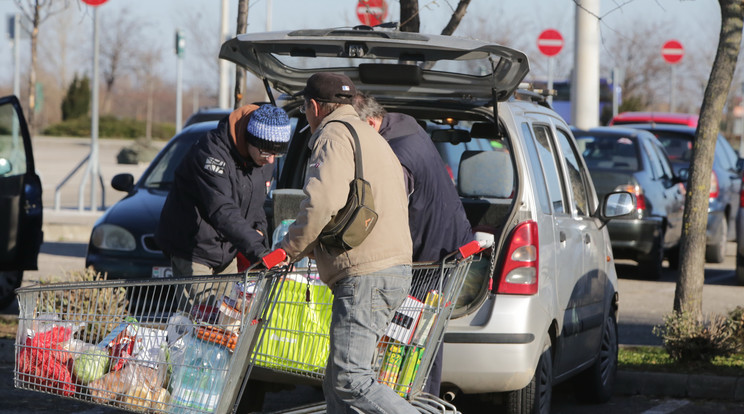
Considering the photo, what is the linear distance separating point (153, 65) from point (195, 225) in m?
58.2

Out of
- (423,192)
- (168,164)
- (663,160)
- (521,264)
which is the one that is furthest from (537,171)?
(663,160)

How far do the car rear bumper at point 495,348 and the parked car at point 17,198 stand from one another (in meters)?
4.94

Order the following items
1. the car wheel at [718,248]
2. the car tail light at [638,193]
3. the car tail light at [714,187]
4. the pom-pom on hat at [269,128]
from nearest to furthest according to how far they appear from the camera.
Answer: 1. the pom-pom on hat at [269,128]
2. the car tail light at [638,193]
3. the car tail light at [714,187]
4. the car wheel at [718,248]

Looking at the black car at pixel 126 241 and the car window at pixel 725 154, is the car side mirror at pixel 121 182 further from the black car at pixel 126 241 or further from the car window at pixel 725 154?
the car window at pixel 725 154

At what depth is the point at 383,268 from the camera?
4.14 meters

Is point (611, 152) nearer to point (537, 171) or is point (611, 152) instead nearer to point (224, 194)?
point (537, 171)

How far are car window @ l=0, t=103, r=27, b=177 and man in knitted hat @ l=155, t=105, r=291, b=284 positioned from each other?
13.3 feet

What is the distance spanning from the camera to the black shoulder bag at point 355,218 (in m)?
3.98

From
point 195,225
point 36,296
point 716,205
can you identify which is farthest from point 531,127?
point 716,205

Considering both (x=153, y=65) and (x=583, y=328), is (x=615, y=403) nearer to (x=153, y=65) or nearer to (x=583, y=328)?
A: (x=583, y=328)

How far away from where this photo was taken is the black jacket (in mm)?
5305

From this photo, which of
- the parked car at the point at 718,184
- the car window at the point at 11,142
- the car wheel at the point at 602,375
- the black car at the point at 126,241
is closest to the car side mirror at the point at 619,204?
the car wheel at the point at 602,375

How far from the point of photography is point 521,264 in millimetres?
5398

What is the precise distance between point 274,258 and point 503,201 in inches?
112
